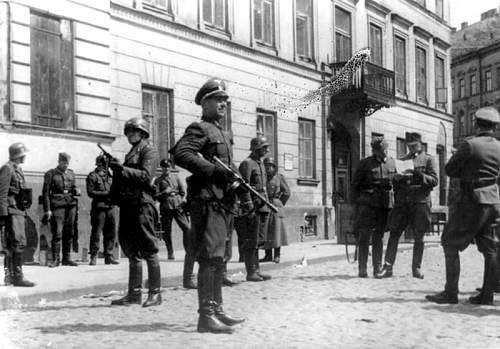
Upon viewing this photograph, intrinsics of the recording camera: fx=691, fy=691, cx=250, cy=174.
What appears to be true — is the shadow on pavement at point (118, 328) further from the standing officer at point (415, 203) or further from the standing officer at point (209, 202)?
the standing officer at point (415, 203)

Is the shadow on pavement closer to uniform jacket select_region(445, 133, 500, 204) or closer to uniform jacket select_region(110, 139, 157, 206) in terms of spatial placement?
uniform jacket select_region(110, 139, 157, 206)

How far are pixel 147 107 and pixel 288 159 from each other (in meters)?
5.64

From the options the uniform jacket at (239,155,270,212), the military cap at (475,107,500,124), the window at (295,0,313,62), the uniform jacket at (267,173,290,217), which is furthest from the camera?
the window at (295,0,313,62)

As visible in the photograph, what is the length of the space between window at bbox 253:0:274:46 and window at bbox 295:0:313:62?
54.0 inches

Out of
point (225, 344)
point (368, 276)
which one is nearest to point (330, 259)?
point (368, 276)

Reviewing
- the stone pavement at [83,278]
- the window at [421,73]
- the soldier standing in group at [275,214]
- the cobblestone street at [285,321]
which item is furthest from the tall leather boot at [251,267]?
the window at [421,73]

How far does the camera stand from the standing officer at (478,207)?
711 centimetres

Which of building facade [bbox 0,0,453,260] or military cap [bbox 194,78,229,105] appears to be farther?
building facade [bbox 0,0,453,260]

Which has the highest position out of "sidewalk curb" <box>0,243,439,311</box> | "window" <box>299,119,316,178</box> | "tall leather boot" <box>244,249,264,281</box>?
"window" <box>299,119,316,178</box>

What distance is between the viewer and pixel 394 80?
2309 cm

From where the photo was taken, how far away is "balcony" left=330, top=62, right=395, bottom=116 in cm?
2145

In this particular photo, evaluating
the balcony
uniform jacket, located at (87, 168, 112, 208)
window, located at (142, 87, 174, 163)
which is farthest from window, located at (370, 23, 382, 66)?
uniform jacket, located at (87, 168, 112, 208)

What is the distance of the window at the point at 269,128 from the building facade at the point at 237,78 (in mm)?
52

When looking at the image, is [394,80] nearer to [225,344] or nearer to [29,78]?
[29,78]
